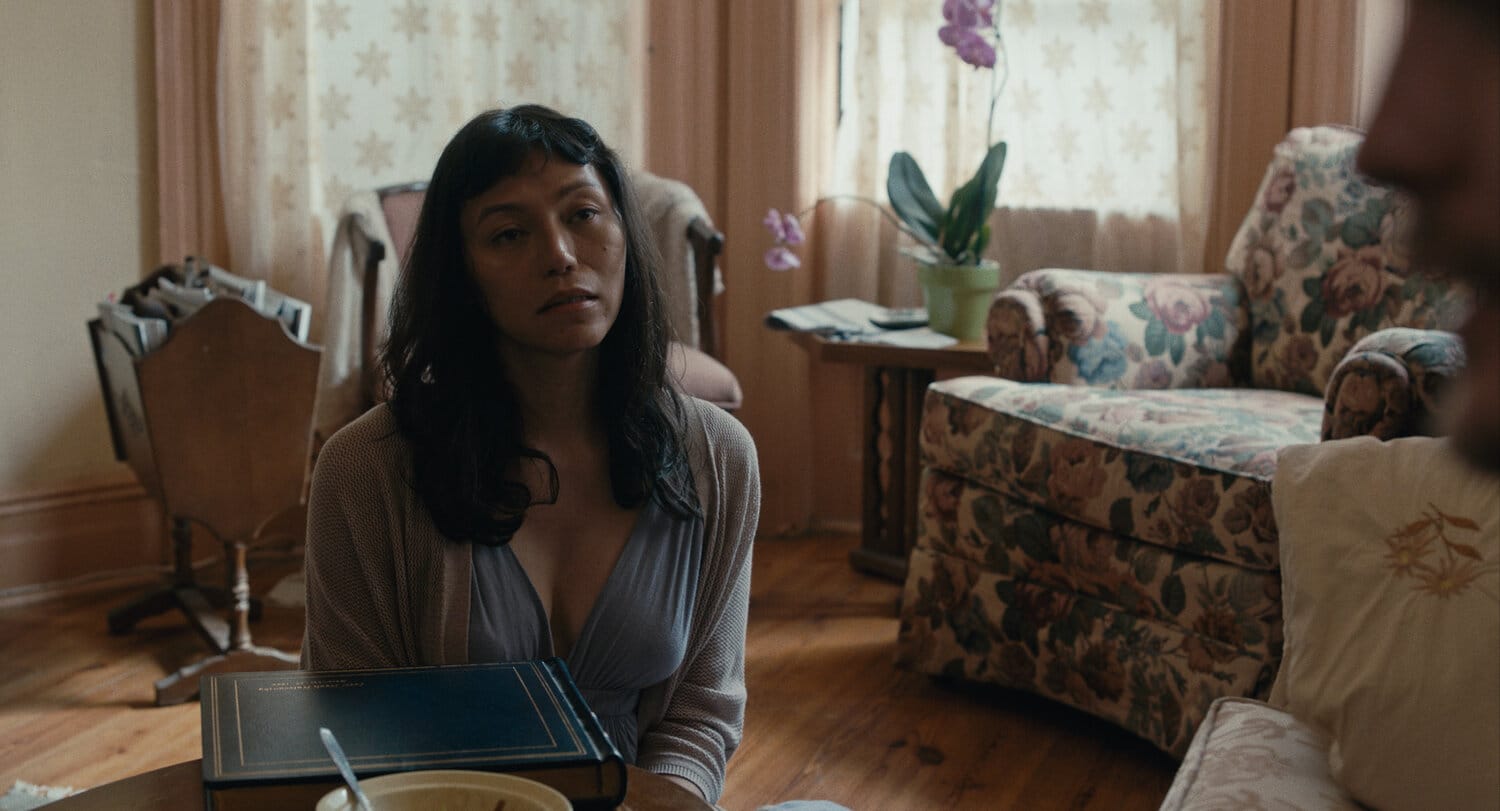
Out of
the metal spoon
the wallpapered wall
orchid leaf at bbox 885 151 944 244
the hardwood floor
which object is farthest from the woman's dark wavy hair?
the wallpapered wall

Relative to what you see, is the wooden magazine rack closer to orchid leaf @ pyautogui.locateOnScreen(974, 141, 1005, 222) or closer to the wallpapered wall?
the wallpapered wall

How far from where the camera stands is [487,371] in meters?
1.31

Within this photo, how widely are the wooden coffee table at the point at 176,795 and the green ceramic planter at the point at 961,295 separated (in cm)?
237

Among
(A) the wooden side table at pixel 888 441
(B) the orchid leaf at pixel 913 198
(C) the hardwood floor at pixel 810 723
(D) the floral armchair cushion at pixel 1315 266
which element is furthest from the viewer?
(B) the orchid leaf at pixel 913 198

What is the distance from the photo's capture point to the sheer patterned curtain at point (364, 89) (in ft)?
11.2

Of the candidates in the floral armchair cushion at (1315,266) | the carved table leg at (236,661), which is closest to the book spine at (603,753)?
the carved table leg at (236,661)

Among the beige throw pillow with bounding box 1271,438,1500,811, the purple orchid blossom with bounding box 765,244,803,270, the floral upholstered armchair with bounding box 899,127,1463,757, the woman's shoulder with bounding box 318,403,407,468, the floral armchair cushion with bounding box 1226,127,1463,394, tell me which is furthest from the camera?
the purple orchid blossom with bounding box 765,244,803,270

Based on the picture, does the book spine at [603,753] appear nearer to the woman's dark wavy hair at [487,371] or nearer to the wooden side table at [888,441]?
the woman's dark wavy hair at [487,371]

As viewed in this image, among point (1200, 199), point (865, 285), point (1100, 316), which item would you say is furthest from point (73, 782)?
point (1200, 199)

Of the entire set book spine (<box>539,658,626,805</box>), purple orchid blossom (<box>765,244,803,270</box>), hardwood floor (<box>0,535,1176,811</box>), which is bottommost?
hardwood floor (<box>0,535,1176,811</box>)

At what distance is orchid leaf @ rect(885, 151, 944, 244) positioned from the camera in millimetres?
3270

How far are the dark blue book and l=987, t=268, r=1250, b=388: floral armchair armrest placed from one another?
6.52ft

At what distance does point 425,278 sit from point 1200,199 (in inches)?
99.6

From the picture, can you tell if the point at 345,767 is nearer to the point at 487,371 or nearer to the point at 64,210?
the point at 487,371
